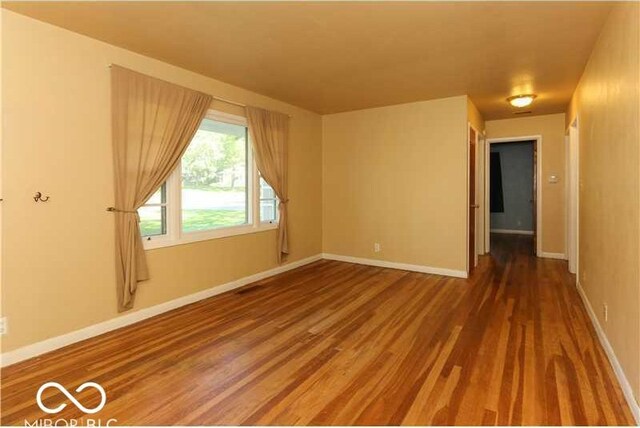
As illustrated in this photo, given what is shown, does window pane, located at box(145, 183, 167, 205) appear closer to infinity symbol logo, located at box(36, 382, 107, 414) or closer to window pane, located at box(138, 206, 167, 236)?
window pane, located at box(138, 206, 167, 236)

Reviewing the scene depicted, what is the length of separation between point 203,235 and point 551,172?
229 inches

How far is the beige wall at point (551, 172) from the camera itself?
5945 millimetres

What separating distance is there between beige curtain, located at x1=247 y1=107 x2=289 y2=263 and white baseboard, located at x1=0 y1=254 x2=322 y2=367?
2.63 ft

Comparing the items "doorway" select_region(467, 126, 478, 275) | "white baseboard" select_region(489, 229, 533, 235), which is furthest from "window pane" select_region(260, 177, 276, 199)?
"white baseboard" select_region(489, 229, 533, 235)

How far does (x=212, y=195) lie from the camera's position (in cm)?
413

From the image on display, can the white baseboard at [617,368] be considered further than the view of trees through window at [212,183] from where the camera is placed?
No

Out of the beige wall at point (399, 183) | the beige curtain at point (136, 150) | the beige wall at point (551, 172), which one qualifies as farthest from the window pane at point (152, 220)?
the beige wall at point (551, 172)

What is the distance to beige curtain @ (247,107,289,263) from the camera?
4496 millimetres

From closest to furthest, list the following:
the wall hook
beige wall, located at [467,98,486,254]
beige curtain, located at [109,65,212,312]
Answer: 1. the wall hook
2. beige curtain, located at [109,65,212,312]
3. beige wall, located at [467,98,486,254]

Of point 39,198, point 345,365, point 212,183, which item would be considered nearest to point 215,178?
point 212,183

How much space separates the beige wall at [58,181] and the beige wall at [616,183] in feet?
12.1

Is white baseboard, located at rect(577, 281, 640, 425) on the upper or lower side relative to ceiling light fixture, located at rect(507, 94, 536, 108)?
lower

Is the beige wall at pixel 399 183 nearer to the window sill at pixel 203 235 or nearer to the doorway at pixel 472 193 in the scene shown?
the doorway at pixel 472 193

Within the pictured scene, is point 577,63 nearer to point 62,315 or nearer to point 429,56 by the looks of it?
point 429,56
